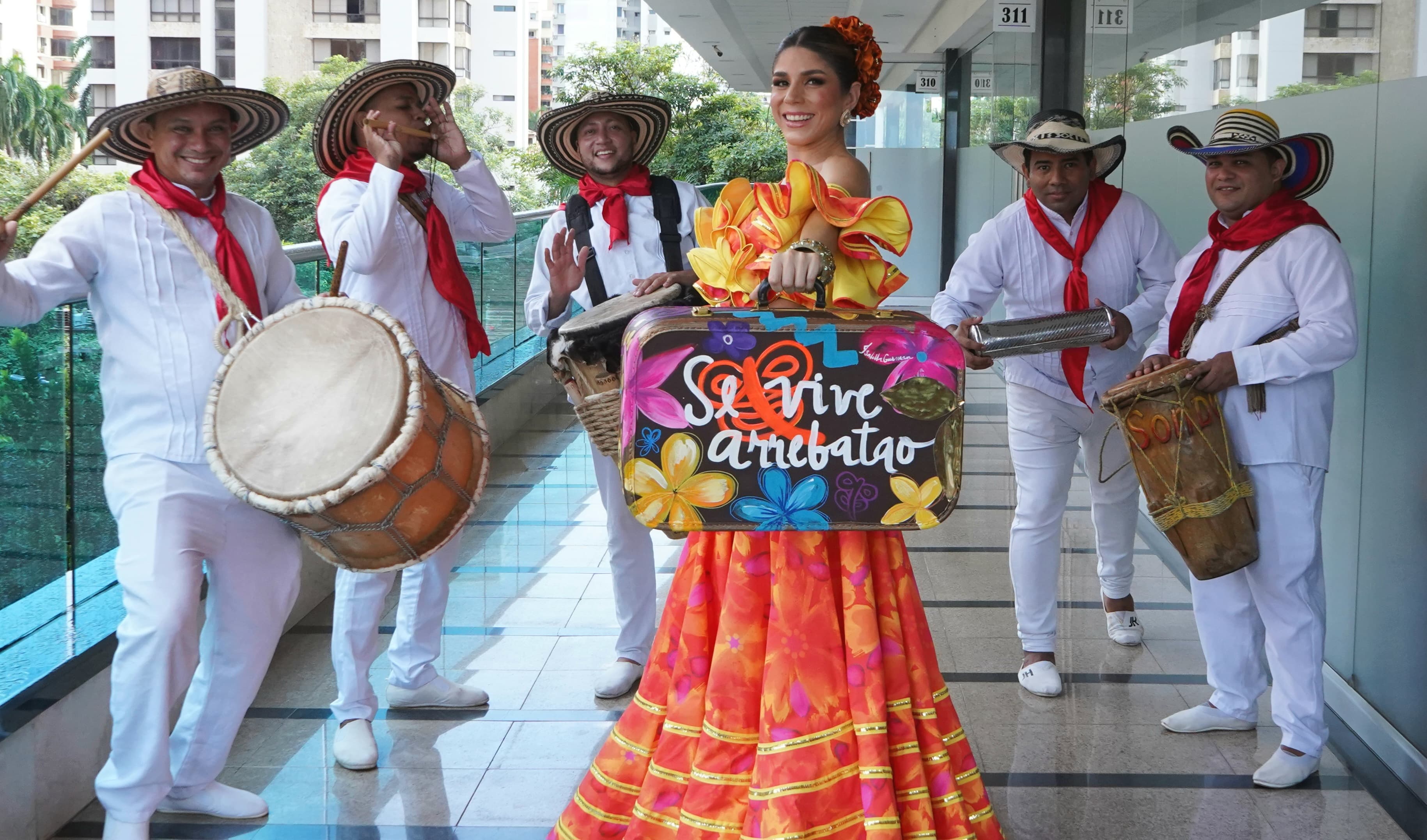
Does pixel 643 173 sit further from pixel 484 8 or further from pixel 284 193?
Answer: pixel 484 8

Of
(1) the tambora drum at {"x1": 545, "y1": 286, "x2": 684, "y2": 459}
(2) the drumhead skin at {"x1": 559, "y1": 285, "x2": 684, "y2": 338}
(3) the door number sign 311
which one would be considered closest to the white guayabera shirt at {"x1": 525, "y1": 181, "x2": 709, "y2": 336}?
(2) the drumhead skin at {"x1": 559, "y1": 285, "x2": 684, "y2": 338}

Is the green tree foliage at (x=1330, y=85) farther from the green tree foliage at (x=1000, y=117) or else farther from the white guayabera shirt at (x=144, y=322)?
the white guayabera shirt at (x=144, y=322)

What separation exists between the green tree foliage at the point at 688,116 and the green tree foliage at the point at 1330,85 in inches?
609

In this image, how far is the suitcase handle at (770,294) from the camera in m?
2.04

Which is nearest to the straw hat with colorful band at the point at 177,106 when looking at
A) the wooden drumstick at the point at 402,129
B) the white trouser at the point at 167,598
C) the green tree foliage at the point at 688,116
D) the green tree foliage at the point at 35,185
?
the wooden drumstick at the point at 402,129

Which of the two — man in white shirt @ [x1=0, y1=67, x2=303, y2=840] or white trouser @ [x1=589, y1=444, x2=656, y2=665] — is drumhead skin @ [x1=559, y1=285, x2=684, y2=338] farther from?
white trouser @ [x1=589, y1=444, x2=656, y2=665]

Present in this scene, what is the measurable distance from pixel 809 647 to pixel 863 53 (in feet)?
3.44

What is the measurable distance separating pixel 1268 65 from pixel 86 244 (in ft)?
11.7

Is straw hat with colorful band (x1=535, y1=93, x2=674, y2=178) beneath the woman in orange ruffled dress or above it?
above

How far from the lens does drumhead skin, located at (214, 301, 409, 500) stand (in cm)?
228

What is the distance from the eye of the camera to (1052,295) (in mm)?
3697

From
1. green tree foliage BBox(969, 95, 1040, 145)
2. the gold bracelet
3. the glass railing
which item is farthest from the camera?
green tree foliage BBox(969, 95, 1040, 145)

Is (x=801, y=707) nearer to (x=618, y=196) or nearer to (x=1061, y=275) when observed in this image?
(x=618, y=196)

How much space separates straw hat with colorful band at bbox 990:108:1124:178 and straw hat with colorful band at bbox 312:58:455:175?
152 cm
